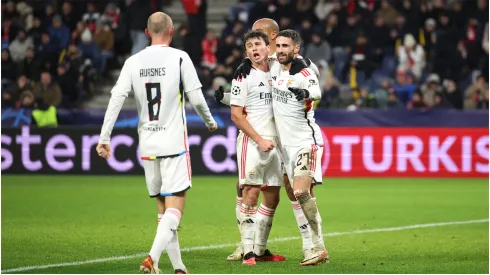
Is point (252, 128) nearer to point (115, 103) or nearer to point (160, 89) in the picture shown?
point (160, 89)

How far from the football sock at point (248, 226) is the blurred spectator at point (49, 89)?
13.5m

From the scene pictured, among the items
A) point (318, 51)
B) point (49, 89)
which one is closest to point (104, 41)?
point (49, 89)

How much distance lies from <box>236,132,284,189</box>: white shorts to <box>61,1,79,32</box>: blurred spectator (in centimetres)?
1681

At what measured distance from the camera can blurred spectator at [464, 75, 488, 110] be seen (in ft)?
70.9

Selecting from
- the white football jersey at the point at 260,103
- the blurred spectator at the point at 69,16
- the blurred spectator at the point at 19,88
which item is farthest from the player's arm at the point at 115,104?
the blurred spectator at the point at 69,16

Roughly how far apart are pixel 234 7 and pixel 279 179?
1605 cm

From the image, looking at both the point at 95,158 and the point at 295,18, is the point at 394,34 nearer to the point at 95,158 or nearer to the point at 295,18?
the point at 295,18

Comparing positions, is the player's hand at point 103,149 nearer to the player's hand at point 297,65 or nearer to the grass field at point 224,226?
the grass field at point 224,226

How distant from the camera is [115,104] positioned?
838 cm

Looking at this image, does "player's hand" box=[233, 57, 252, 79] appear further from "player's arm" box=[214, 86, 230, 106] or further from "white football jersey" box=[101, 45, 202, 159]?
"white football jersey" box=[101, 45, 202, 159]

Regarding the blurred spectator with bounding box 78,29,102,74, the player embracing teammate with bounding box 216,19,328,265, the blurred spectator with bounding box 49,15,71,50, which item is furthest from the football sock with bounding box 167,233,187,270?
the blurred spectator with bounding box 49,15,71,50

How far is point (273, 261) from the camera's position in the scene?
9680mm

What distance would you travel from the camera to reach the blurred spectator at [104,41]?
24.9 m

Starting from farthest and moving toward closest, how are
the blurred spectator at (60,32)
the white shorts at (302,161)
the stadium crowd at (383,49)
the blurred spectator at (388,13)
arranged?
the blurred spectator at (60,32)
the blurred spectator at (388,13)
the stadium crowd at (383,49)
the white shorts at (302,161)
